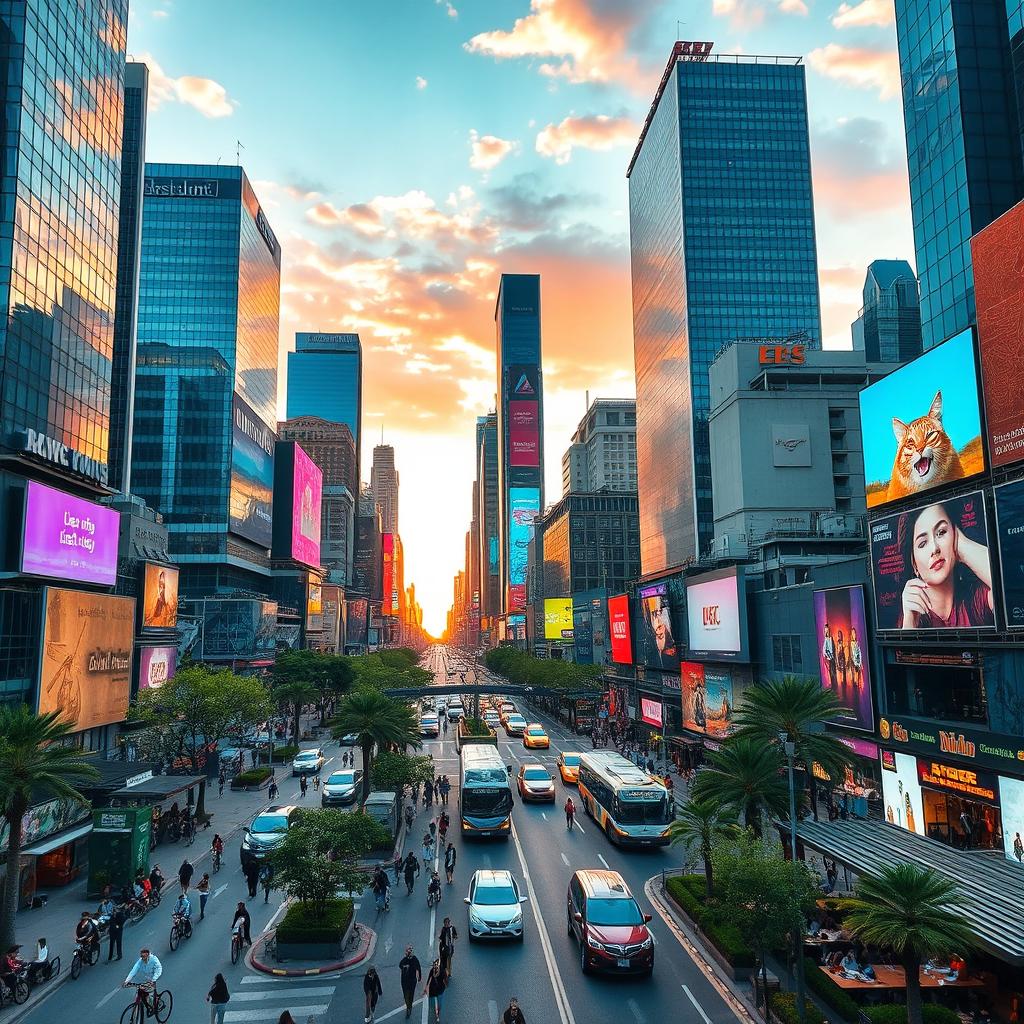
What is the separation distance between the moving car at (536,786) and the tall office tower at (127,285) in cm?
7318

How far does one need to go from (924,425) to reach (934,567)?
6.81 m

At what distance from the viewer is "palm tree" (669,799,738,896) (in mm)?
27156

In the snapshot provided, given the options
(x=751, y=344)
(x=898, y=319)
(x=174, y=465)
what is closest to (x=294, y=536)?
(x=174, y=465)

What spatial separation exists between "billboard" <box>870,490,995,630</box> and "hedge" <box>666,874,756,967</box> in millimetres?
14921

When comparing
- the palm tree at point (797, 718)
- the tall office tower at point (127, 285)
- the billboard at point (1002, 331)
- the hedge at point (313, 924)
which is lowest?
the hedge at point (313, 924)

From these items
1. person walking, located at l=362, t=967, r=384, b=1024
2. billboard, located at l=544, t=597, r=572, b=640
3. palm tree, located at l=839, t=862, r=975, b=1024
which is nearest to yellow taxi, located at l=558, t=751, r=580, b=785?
person walking, located at l=362, t=967, r=384, b=1024

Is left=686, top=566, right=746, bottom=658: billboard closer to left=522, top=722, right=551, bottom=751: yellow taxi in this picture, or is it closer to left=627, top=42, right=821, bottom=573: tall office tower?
left=522, top=722, right=551, bottom=751: yellow taxi

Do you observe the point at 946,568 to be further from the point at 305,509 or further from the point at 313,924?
the point at 305,509

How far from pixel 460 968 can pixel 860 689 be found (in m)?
25.8

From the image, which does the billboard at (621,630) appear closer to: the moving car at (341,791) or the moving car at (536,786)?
the moving car at (536,786)

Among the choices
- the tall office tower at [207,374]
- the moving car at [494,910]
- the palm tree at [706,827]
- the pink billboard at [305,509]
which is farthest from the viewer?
the pink billboard at [305,509]

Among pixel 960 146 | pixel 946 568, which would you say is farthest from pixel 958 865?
pixel 960 146

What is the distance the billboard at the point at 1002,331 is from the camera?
30.8m

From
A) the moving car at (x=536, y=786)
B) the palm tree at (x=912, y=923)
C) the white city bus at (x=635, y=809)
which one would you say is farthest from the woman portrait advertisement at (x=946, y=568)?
the moving car at (x=536, y=786)
